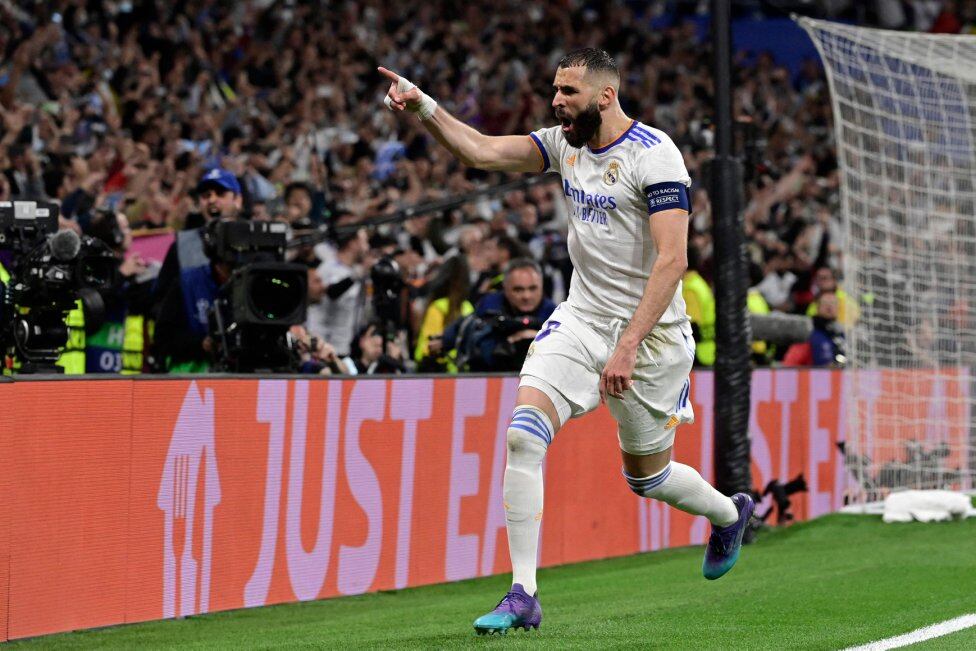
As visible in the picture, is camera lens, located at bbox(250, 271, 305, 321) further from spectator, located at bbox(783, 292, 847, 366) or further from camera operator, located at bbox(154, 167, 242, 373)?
spectator, located at bbox(783, 292, 847, 366)

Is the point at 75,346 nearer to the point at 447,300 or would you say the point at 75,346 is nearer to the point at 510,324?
the point at 510,324

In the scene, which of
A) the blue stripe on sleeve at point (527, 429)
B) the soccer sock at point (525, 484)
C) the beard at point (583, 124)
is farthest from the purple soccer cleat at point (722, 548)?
the beard at point (583, 124)

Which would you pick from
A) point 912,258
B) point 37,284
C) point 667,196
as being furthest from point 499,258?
point 667,196

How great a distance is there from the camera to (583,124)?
21.2 ft

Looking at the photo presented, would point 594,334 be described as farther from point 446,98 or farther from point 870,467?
point 446,98

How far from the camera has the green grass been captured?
6.25 m

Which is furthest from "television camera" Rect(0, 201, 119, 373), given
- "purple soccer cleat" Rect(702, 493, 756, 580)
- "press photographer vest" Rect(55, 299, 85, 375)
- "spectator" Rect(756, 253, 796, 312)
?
"spectator" Rect(756, 253, 796, 312)

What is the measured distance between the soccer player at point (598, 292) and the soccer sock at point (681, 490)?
4cm

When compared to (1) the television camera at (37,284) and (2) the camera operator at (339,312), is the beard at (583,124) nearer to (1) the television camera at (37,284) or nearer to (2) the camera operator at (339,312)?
(1) the television camera at (37,284)

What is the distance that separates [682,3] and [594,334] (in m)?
22.1

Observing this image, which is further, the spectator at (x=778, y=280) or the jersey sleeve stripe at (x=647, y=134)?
the spectator at (x=778, y=280)

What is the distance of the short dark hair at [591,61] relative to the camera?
646cm

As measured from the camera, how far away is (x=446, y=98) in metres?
21.6

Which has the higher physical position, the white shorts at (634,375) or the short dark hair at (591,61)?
the short dark hair at (591,61)
